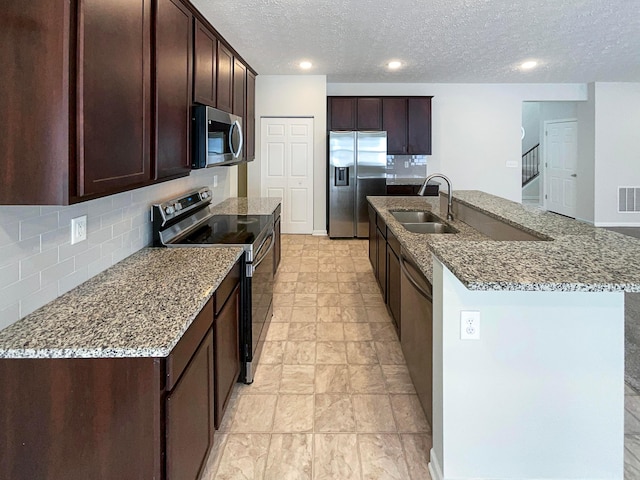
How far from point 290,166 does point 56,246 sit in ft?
20.0

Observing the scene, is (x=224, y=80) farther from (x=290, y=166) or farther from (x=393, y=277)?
(x=290, y=166)

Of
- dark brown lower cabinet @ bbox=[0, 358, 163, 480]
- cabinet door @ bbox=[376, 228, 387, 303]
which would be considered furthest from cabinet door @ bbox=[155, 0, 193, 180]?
cabinet door @ bbox=[376, 228, 387, 303]

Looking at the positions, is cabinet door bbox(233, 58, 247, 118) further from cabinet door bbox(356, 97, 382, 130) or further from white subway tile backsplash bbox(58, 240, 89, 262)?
cabinet door bbox(356, 97, 382, 130)

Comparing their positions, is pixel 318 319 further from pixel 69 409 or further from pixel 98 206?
pixel 69 409

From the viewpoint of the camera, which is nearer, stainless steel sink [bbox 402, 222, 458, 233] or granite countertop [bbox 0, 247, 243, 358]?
granite countertop [bbox 0, 247, 243, 358]

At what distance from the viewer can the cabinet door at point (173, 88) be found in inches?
83.7

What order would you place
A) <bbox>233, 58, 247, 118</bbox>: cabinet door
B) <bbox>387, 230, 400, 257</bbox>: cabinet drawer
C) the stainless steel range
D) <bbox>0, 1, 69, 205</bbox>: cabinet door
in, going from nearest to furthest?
<bbox>0, 1, 69, 205</bbox>: cabinet door
the stainless steel range
<bbox>387, 230, 400, 257</bbox>: cabinet drawer
<bbox>233, 58, 247, 118</bbox>: cabinet door

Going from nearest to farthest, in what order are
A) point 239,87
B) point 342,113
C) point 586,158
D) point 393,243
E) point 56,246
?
point 56,246 < point 393,243 < point 239,87 < point 342,113 < point 586,158

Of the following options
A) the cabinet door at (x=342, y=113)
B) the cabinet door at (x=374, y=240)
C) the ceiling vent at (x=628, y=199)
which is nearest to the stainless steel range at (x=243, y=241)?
the cabinet door at (x=374, y=240)

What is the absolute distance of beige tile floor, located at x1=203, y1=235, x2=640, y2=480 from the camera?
2033mm

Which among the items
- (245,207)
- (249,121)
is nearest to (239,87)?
(249,121)

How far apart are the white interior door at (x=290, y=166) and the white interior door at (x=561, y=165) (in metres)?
5.33

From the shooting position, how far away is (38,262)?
1614 mm

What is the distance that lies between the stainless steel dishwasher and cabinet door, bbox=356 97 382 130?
5.27 metres
